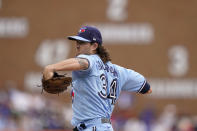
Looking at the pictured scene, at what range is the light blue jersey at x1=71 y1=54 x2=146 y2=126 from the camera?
551 cm

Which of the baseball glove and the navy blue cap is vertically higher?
the navy blue cap

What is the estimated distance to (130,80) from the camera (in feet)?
20.4

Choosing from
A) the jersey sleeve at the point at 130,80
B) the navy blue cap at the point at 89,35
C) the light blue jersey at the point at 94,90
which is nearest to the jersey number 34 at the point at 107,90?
the light blue jersey at the point at 94,90

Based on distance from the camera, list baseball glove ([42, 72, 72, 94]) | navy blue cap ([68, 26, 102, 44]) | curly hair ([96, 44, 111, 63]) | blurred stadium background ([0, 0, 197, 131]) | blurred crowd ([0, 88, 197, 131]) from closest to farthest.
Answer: baseball glove ([42, 72, 72, 94]), navy blue cap ([68, 26, 102, 44]), curly hair ([96, 44, 111, 63]), blurred crowd ([0, 88, 197, 131]), blurred stadium background ([0, 0, 197, 131])

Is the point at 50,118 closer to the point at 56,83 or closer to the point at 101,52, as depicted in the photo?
the point at 101,52

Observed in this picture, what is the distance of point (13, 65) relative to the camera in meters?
21.0

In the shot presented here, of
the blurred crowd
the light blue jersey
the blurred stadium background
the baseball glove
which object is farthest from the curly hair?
the blurred stadium background

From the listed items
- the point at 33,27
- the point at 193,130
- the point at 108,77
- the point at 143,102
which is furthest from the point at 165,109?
the point at 108,77

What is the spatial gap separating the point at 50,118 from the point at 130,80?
9.51 metres

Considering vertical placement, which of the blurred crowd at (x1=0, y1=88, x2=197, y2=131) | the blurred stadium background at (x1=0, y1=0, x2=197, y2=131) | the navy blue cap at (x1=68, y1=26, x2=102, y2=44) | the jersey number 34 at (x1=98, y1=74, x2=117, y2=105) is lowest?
the blurred crowd at (x1=0, y1=88, x2=197, y2=131)

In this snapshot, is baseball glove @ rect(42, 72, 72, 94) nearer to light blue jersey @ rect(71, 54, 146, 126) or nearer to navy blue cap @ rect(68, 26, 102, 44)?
light blue jersey @ rect(71, 54, 146, 126)

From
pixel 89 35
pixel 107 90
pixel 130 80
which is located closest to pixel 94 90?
pixel 107 90

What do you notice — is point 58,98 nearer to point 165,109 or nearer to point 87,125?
point 165,109

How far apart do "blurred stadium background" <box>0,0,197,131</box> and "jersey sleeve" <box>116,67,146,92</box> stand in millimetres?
12524
